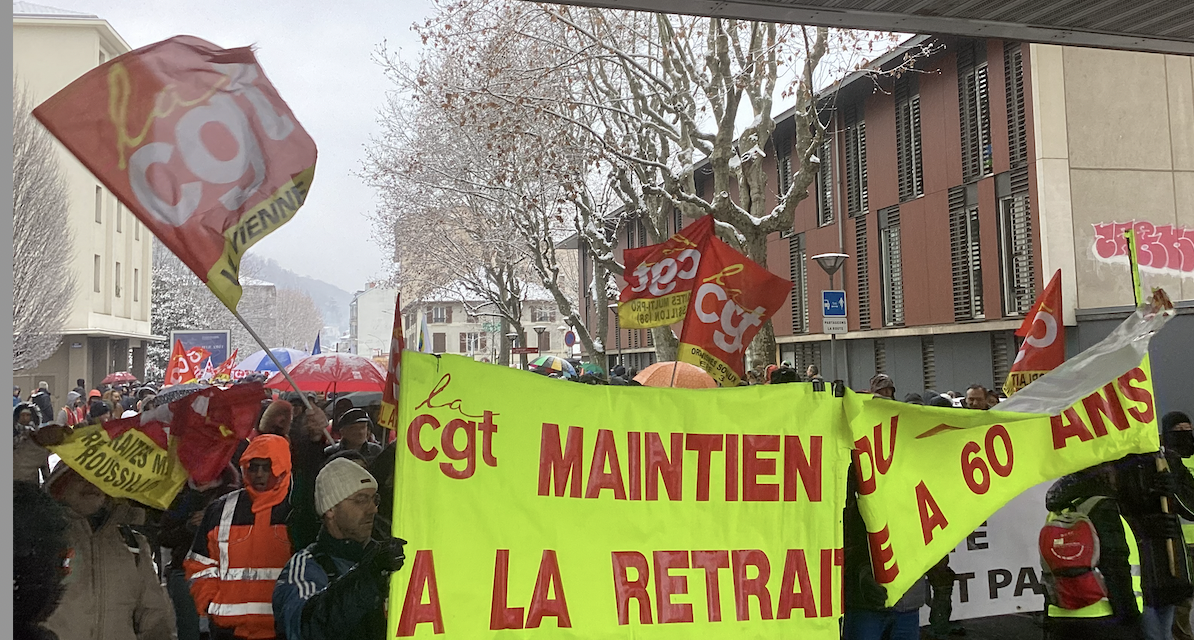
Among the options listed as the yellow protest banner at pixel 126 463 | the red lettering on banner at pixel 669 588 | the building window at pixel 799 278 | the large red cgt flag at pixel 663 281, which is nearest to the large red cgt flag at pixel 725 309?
the large red cgt flag at pixel 663 281

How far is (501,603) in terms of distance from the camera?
405 cm

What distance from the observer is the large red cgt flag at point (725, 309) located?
7824 millimetres

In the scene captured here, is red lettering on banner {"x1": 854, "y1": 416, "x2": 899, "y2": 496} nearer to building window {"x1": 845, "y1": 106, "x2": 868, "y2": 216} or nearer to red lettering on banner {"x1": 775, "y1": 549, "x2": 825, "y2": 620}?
red lettering on banner {"x1": 775, "y1": 549, "x2": 825, "y2": 620}

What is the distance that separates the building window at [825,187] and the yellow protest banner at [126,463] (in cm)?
2413

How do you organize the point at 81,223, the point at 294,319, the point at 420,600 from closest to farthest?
the point at 420,600, the point at 81,223, the point at 294,319

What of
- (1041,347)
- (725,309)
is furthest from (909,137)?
(725,309)

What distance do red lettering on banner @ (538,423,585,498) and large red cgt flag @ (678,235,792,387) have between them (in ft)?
11.1

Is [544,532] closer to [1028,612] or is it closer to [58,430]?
[58,430]

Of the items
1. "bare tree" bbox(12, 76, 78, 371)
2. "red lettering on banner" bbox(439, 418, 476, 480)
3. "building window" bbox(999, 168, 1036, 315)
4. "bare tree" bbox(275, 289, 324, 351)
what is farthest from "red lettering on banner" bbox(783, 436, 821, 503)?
"bare tree" bbox(275, 289, 324, 351)

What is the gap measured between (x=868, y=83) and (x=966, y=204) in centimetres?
455

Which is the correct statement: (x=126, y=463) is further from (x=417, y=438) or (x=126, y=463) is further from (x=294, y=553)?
(x=417, y=438)

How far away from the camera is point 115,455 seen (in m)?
4.80

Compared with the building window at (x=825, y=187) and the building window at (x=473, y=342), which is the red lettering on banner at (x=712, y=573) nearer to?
the building window at (x=825, y=187)

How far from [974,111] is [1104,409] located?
17590 mm
